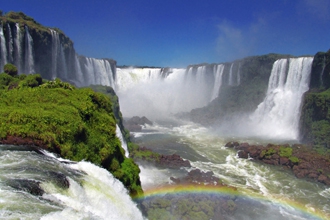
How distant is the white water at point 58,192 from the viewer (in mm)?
4150

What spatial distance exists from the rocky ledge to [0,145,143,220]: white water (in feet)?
50.4

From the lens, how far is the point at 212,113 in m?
41.4

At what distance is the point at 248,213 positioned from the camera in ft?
42.7

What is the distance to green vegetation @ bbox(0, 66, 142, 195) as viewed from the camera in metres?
6.86

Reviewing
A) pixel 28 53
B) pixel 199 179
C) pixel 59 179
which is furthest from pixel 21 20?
pixel 59 179

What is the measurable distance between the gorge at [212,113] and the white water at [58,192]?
0.13 ft

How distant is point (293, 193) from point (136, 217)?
40.2 ft

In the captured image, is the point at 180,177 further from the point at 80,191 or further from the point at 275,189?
the point at 80,191

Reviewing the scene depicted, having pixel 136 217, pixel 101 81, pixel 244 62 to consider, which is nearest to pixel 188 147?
pixel 136 217

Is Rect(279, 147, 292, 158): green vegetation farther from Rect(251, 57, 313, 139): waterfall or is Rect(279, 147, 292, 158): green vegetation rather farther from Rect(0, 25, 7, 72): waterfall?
Rect(0, 25, 7, 72): waterfall

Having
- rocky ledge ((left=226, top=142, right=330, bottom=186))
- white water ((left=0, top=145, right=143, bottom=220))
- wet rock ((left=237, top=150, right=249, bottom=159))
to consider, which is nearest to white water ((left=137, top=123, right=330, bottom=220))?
wet rock ((left=237, top=150, right=249, bottom=159))

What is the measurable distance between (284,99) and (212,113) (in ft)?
39.5

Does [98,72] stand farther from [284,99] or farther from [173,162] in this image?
[173,162]

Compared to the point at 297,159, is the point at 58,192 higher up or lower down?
higher up
